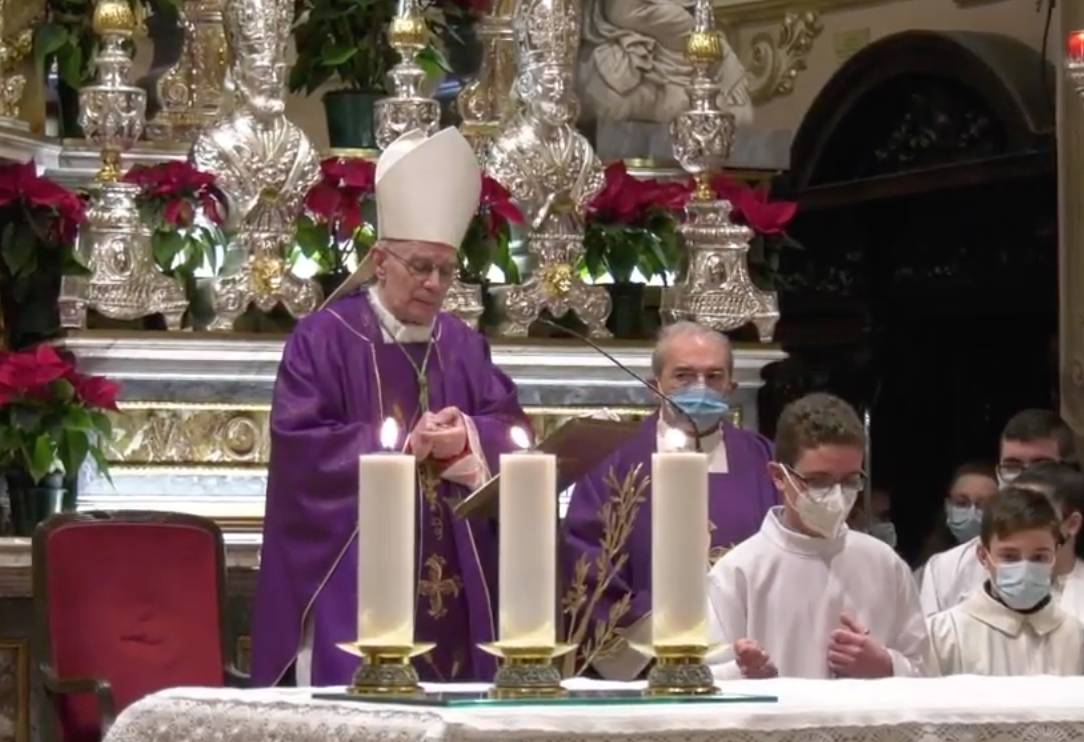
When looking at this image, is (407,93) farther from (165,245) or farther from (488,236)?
(165,245)

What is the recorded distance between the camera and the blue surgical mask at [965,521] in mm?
8836

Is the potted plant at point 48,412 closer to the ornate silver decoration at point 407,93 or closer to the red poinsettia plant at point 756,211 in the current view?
the ornate silver decoration at point 407,93

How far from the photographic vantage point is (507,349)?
8766 mm

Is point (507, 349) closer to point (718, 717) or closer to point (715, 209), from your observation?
point (715, 209)

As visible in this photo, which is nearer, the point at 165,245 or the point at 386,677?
the point at 386,677

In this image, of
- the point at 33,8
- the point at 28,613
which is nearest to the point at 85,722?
the point at 28,613

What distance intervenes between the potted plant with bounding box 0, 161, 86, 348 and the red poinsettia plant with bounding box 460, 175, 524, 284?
1.10 metres

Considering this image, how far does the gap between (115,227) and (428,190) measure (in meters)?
1.49

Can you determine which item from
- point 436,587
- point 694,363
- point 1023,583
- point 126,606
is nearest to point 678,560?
point 1023,583

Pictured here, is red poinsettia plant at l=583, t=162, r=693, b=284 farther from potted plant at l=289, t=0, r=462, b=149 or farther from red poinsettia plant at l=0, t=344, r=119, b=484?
red poinsettia plant at l=0, t=344, r=119, b=484

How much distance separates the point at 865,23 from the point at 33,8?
4860 mm

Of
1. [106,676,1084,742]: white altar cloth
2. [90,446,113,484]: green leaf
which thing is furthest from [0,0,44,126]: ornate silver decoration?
[106,676,1084,742]: white altar cloth

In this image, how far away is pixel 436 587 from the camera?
289 inches

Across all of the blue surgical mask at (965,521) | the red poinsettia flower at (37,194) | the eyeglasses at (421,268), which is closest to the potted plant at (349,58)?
the red poinsettia flower at (37,194)
